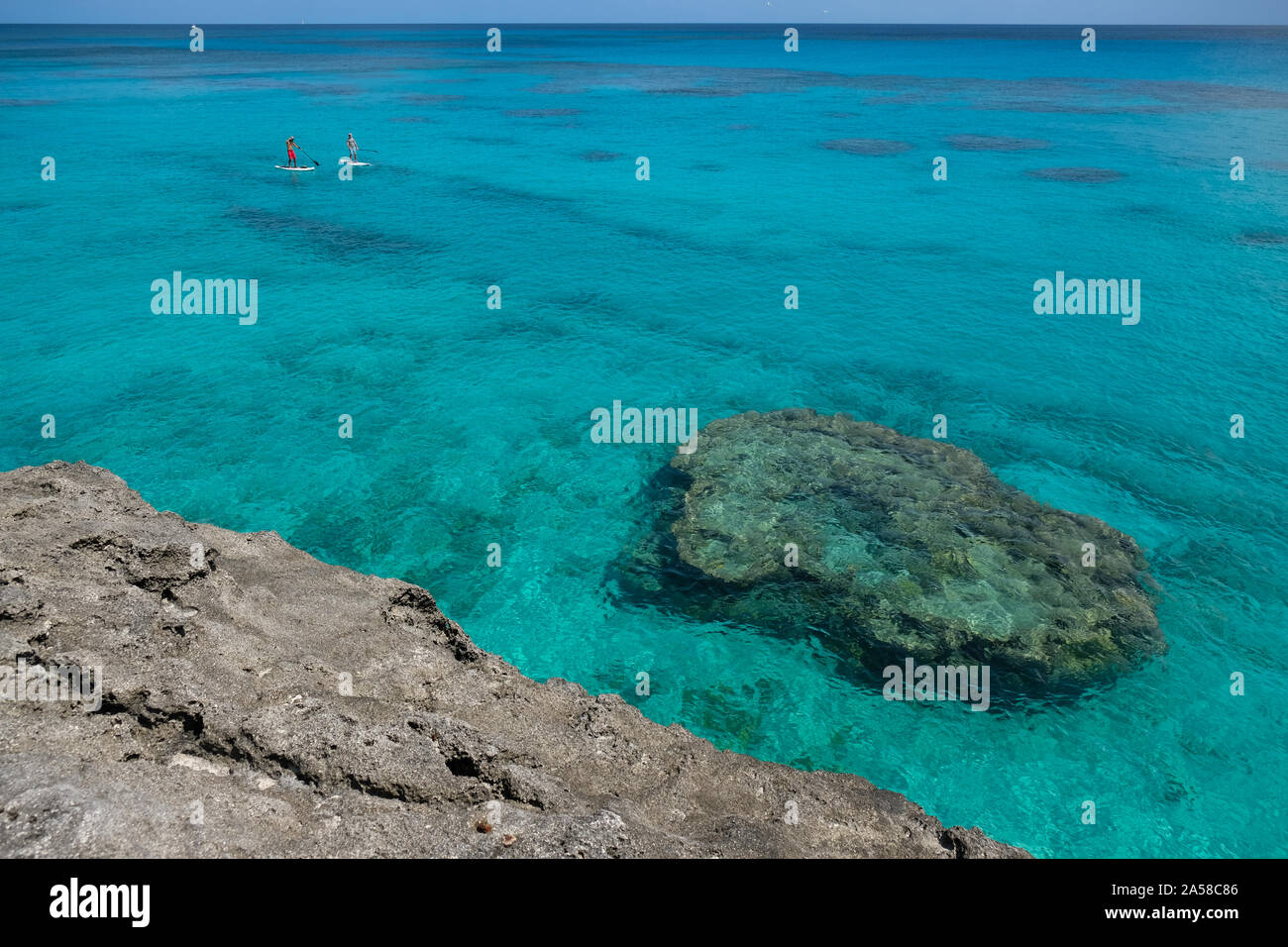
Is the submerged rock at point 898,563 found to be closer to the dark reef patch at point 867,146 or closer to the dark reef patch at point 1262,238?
the dark reef patch at point 1262,238

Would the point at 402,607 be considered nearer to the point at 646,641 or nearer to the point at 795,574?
the point at 646,641

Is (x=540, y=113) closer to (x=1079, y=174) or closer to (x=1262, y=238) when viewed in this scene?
(x=1079, y=174)

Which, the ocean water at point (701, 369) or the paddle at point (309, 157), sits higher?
the paddle at point (309, 157)

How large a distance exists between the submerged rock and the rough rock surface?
5138mm

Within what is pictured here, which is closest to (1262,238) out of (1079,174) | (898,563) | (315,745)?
(1079,174)

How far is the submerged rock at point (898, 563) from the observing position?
12500mm

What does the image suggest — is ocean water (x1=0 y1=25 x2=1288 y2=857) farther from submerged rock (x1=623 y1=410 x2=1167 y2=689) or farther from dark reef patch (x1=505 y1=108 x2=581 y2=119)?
dark reef patch (x1=505 y1=108 x2=581 y2=119)

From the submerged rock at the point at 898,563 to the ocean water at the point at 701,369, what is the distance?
1.99 feet

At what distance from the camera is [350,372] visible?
21.9m

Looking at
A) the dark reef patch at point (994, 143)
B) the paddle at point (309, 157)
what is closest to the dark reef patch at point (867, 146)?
the dark reef patch at point (994, 143)

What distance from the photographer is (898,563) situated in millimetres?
13703

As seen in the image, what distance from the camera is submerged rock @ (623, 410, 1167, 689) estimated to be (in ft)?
41.0
